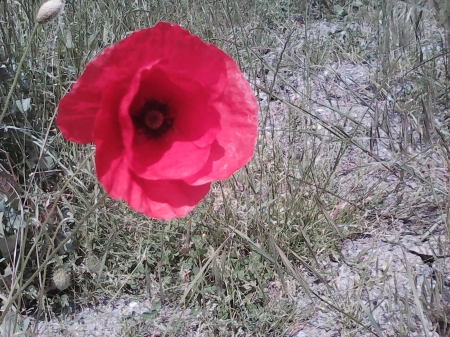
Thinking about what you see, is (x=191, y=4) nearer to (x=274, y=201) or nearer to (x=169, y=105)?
(x=274, y=201)

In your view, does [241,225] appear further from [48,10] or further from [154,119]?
[48,10]

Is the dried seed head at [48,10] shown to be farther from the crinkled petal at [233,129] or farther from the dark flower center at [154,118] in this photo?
the crinkled petal at [233,129]

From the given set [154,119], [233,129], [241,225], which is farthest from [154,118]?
[241,225]

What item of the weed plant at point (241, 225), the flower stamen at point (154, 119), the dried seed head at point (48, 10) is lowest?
the weed plant at point (241, 225)

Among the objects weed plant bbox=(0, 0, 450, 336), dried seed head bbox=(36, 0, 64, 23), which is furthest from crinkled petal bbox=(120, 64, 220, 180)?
weed plant bbox=(0, 0, 450, 336)

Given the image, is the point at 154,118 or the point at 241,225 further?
the point at 241,225

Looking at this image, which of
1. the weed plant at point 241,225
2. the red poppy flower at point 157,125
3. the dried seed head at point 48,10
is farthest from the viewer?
the weed plant at point 241,225

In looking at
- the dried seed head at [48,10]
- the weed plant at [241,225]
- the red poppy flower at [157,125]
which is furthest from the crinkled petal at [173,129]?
the weed plant at [241,225]

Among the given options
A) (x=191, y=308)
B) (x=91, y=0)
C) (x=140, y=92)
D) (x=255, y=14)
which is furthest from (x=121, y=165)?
(x=255, y=14)
